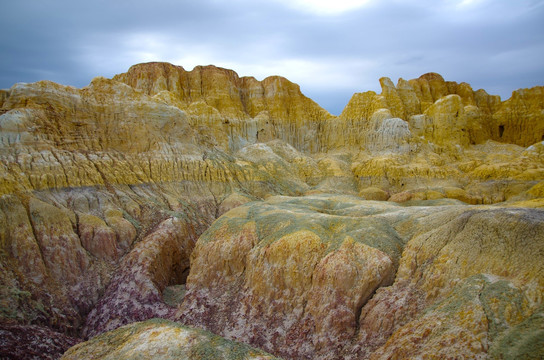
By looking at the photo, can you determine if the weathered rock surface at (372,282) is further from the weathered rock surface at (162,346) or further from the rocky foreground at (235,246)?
the weathered rock surface at (162,346)

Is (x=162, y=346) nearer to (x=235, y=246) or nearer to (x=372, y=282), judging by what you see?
(x=372, y=282)

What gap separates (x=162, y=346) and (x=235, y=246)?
33.6 feet

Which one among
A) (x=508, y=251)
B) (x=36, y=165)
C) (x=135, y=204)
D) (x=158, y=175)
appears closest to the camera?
(x=508, y=251)

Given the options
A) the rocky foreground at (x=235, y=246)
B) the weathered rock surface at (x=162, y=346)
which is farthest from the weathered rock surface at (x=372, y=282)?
the weathered rock surface at (x=162, y=346)

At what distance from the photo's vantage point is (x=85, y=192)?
2884 centimetres

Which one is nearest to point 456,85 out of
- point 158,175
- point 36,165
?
point 158,175

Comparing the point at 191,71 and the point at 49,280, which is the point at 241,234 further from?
the point at 191,71

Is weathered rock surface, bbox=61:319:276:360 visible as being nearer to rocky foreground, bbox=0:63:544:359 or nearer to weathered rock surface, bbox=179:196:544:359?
rocky foreground, bbox=0:63:544:359

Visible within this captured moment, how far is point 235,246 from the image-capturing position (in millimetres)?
20844

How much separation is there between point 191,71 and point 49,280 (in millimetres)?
55375

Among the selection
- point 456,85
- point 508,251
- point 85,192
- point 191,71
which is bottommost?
point 508,251

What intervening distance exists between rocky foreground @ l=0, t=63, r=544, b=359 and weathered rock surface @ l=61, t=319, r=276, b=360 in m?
0.07

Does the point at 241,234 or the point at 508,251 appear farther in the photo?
the point at 241,234

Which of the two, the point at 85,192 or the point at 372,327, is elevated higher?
the point at 85,192
